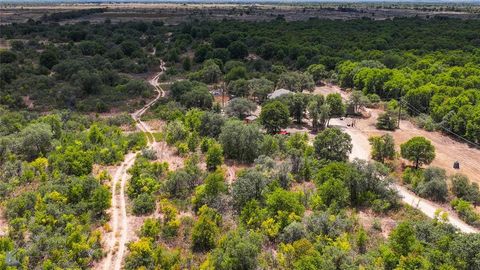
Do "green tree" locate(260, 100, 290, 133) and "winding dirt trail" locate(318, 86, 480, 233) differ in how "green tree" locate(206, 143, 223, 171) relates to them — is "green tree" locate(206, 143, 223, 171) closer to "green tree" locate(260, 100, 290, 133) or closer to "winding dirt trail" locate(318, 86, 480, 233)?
"green tree" locate(260, 100, 290, 133)

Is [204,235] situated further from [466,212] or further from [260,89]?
[260,89]

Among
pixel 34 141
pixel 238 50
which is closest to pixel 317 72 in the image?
pixel 238 50

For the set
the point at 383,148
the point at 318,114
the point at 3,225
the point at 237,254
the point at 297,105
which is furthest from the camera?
the point at 297,105

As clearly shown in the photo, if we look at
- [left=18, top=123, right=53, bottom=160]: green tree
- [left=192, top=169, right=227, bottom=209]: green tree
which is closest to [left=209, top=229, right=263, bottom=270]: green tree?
[left=192, top=169, right=227, bottom=209]: green tree

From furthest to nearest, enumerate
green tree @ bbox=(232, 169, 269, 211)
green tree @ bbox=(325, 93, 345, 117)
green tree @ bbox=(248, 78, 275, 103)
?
1. green tree @ bbox=(248, 78, 275, 103)
2. green tree @ bbox=(325, 93, 345, 117)
3. green tree @ bbox=(232, 169, 269, 211)

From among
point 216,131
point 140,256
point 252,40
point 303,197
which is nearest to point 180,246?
point 140,256

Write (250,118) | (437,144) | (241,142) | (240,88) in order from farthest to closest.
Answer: (240,88), (250,118), (437,144), (241,142)

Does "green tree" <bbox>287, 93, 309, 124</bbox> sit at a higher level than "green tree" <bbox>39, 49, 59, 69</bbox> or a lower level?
lower

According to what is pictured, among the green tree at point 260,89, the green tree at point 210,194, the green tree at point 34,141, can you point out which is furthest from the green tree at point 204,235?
the green tree at point 260,89

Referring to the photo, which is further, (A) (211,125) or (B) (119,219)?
(A) (211,125)
